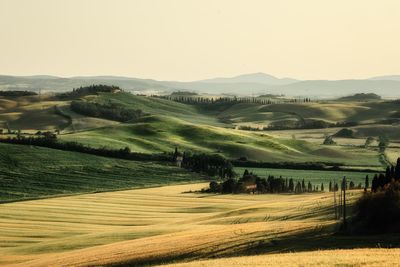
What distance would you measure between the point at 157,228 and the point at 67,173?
55973mm

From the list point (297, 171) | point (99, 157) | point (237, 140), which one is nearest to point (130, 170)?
point (99, 157)

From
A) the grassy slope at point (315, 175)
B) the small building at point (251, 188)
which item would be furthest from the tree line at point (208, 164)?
the small building at point (251, 188)

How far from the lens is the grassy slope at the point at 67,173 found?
118 meters

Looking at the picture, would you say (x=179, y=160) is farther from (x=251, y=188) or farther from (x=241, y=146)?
(x=251, y=188)

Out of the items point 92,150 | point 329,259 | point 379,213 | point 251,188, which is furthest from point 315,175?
point 329,259

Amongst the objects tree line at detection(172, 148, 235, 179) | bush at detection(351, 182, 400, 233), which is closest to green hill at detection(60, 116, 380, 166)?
tree line at detection(172, 148, 235, 179)

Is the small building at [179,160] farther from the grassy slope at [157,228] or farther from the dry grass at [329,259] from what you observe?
the dry grass at [329,259]

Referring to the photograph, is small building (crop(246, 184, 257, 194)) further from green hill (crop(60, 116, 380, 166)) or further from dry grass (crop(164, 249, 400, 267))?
dry grass (crop(164, 249, 400, 267))

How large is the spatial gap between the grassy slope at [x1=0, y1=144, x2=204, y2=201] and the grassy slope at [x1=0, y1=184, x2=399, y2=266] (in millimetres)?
7636

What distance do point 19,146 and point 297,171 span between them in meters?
56.4

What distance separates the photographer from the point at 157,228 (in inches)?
3130

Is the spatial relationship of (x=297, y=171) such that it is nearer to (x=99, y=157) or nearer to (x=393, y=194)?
(x=99, y=157)

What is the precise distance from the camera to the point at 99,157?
148375 millimetres

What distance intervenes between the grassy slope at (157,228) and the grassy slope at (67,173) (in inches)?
301
